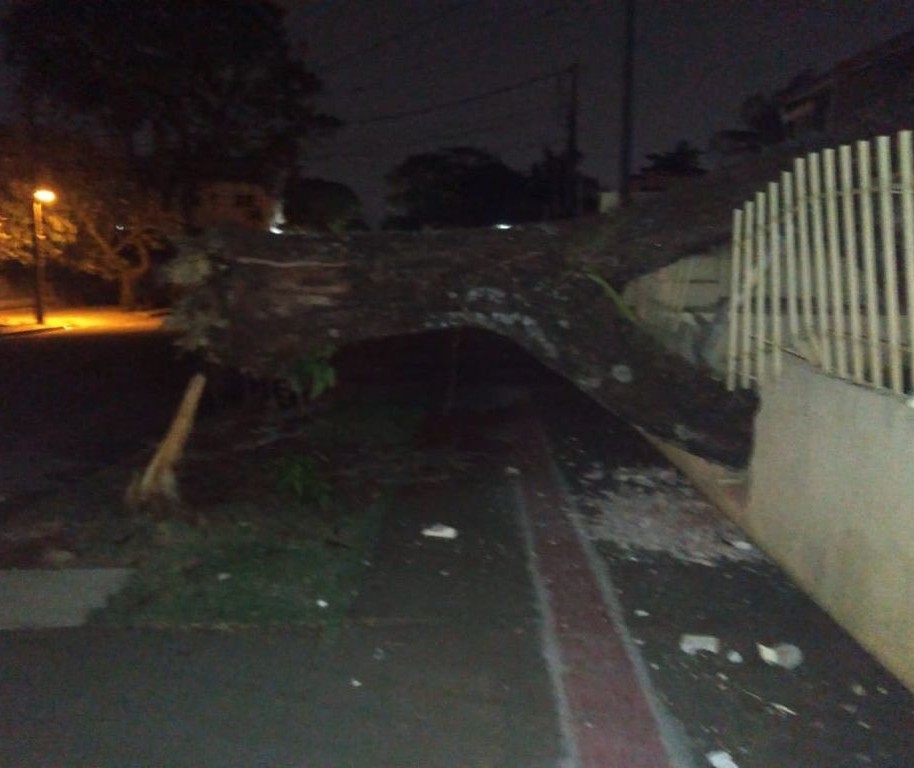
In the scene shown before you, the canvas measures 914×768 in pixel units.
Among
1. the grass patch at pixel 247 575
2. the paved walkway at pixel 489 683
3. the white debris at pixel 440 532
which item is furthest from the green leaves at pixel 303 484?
the paved walkway at pixel 489 683

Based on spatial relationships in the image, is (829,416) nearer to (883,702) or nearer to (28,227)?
(883,702)

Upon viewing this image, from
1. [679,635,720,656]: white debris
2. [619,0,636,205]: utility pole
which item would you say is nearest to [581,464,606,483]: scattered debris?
[679,635,720,656]: white debris

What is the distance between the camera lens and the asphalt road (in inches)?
414

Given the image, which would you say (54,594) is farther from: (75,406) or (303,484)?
(75,406)

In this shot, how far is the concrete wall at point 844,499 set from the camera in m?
4.96

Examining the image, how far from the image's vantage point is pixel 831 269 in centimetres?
588

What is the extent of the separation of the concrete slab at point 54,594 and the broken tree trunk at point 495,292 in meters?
1.95

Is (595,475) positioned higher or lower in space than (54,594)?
higher

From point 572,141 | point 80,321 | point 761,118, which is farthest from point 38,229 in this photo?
point 761,118

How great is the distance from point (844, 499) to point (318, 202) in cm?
5152

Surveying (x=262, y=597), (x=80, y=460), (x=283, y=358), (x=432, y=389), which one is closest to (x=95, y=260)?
(x=432, y=389)

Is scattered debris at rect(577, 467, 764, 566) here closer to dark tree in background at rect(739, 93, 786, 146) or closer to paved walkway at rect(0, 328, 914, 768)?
paved walkway at rect(0, 328, 914, 768)

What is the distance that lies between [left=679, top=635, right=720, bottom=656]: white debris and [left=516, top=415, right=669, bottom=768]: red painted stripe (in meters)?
0.32

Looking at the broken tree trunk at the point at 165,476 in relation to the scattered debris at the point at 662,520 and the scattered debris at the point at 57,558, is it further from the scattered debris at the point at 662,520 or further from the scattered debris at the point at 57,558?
the scattered debris at the point at 662,520
